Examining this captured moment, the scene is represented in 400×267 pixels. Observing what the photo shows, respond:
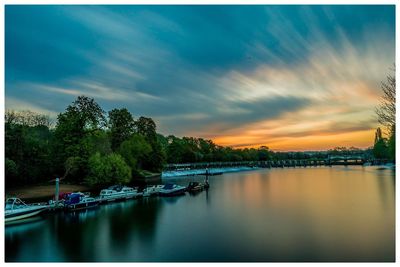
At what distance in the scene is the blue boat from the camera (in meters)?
19.2

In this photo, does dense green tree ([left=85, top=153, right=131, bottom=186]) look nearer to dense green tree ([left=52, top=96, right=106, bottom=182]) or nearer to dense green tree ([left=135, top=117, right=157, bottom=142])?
dense green tree ([left=52, top=96, right=106, bottom=182])

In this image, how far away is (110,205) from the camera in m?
21.7

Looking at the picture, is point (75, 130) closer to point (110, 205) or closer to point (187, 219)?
point (110, 205)

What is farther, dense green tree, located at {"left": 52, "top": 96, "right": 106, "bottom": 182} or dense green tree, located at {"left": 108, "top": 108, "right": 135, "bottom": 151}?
dense green tree, located at {"left": 108, "top": 108, "right": 135, "bottom": 151}

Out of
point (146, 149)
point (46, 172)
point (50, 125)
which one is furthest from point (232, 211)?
point (50, 125)

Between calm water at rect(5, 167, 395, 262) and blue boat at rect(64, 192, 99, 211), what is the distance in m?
0.74

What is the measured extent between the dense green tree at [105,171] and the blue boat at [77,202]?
8.74m

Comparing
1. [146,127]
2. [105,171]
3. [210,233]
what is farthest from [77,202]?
[146,127]

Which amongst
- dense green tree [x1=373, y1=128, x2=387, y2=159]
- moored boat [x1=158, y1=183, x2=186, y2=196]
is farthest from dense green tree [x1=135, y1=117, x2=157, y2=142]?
dense green tree [x1=373, y1=128, x2=387, y2=159]

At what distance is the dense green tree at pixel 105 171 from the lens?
29.4 m

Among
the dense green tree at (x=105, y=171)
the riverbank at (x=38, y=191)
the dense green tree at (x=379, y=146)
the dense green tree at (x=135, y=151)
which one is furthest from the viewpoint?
the dense green tree at (x=379, y=146)

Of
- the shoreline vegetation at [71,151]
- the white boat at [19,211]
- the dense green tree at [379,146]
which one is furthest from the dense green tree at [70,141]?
the dense green tree at [379,146]

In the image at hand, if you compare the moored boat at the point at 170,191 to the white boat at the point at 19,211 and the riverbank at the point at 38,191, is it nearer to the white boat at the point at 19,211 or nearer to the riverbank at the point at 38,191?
the riverbank at the point at 38,191

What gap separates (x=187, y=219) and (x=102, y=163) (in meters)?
14.5
